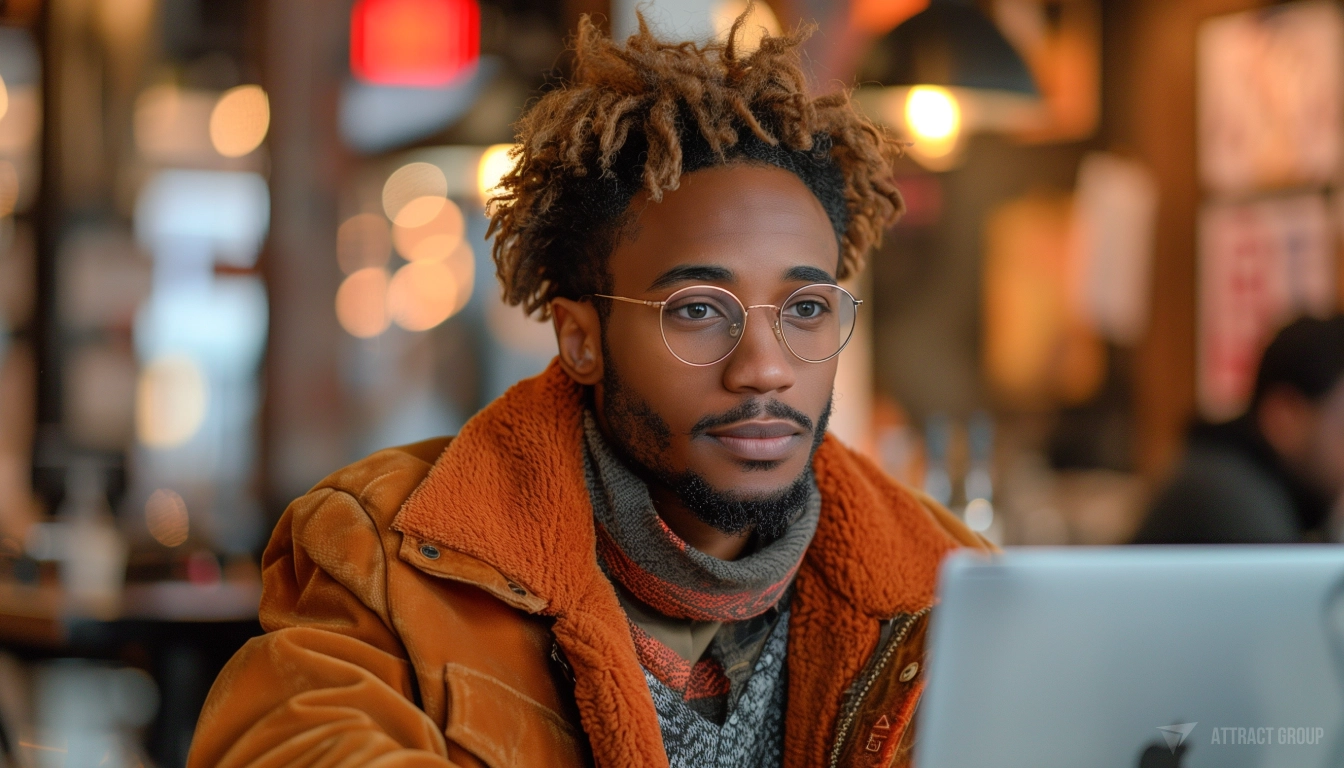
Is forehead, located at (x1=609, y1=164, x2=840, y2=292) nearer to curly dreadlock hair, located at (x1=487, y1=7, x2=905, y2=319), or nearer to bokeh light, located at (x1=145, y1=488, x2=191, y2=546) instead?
curly dreadlock hair, located at (x1=487, y1=7, x2=905, y2=319)

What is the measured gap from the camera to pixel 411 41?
363 cm

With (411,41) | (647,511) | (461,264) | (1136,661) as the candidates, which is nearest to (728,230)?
(647,511)

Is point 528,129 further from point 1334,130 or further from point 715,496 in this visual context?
point 1334,130

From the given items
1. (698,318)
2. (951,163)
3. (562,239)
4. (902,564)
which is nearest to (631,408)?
(698,318)

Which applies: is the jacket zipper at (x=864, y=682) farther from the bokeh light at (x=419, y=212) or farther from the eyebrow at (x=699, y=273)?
the bokeh light at (x=419, y=212)

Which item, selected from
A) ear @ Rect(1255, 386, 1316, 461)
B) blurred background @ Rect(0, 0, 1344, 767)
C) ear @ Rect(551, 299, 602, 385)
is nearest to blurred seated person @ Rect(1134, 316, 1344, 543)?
ear @ Rect(1255, 386, 1316, 461)

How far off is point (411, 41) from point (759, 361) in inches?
112

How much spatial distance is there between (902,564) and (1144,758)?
0.59 meters

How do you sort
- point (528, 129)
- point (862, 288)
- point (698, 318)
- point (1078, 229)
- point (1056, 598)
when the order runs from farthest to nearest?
1. point (862, 288)
2. point (1078, 229)
3. point (528, 129)
4. point (698, 318)
5. point (1056, 598)

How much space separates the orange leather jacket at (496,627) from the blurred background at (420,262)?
4.32 feet

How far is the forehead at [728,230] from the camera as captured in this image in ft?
3.81

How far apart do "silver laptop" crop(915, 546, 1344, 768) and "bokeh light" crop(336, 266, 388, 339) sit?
15.4 ft

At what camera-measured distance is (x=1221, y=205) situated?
12.6 feet

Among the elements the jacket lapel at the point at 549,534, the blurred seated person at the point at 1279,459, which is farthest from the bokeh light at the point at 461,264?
the jacket lapel at the point at 549,534
